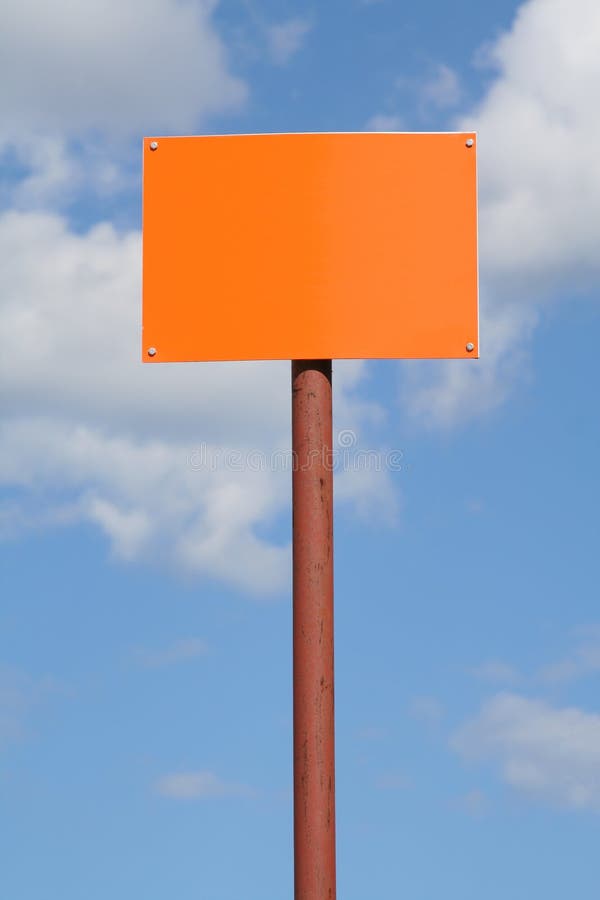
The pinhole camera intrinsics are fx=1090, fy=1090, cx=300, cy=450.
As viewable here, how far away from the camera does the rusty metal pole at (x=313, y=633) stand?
457 centimetres

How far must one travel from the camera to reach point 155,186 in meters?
5.14

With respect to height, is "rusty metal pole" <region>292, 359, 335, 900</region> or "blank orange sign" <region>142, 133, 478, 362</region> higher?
"blank orange sign" <region>142, 133, 478, 362</region>

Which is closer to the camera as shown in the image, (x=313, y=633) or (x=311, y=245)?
(x=313, y=633)

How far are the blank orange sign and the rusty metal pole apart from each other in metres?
0.32

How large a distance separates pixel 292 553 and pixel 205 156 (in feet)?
6.28

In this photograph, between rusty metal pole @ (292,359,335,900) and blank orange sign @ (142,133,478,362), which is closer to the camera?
rusty metal pole @ (292,359,335,900)

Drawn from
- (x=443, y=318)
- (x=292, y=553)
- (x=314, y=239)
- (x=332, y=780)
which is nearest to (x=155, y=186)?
(x=314, y=239)

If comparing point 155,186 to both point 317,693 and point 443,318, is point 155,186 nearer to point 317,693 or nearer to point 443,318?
point 443,318

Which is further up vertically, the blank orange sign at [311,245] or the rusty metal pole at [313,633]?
the blank orange sign at [311,245]

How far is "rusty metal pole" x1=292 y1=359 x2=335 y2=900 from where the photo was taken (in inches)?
180

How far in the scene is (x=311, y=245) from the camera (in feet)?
16.5

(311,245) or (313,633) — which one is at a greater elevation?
(311,245)

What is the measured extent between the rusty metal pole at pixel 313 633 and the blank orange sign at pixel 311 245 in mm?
316

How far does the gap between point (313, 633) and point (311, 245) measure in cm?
177
